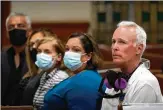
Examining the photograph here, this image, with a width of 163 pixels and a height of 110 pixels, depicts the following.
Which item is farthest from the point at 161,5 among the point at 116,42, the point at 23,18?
the point at 116,42

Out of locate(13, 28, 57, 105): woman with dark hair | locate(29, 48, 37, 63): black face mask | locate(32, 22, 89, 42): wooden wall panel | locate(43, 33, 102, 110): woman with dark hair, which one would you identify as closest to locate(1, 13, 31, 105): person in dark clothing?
locate(13, 28, 57, 105): woman with dark hair

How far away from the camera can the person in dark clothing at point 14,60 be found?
3885 mm

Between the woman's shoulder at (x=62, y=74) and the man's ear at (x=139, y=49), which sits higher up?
the man's ear at (x=139, y=49)

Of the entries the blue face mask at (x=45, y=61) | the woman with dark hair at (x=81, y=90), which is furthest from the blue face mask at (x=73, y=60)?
the blue face mask at (x=45, y=61)

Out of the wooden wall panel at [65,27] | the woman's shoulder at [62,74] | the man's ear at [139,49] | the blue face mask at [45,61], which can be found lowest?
the wooden wall panel at [65,27]

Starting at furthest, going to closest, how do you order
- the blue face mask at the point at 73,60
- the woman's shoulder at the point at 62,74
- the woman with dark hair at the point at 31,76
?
the woman with dark hair at the point at 31,76
the woman's shoulder at the point at 62,74
the blue face mask at the point at 73,60

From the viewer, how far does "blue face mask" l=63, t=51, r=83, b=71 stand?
120 inches

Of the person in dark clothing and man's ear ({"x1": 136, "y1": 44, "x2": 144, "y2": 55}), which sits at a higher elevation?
man's ear ({"x1": 136, "y1": 44, "x2": 144, "y2": 55})

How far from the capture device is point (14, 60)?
4.05m

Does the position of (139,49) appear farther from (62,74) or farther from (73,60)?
(62,74)

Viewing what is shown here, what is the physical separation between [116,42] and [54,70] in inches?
30.8

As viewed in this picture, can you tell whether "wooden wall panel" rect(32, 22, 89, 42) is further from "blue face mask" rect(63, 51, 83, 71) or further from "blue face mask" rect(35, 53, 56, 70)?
"blue face mask" rect(63, 51, 83, 71)

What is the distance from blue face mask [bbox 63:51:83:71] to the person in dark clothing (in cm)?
83

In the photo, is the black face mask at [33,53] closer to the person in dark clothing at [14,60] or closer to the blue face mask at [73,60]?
the person in dark clothing at [14,60]
